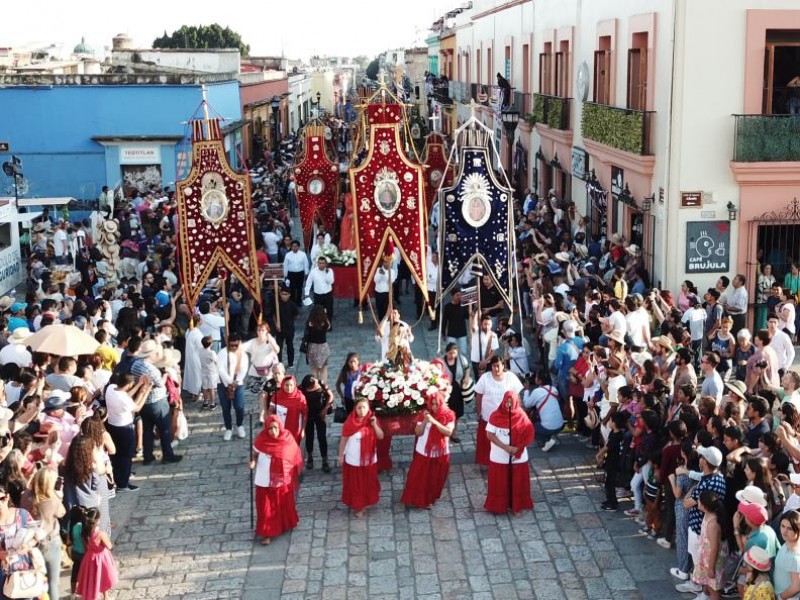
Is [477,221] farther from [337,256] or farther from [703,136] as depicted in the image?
[337,256]

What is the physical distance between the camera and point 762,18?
15.3m

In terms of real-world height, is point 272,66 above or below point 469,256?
above

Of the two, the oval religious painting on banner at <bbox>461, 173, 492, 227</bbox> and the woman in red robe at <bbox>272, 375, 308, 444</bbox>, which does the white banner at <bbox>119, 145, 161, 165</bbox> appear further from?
the woman in red robe at <bbox>272, 375, 308, 444</bbox>

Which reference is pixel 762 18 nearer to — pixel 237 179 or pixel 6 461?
pixel 237 179

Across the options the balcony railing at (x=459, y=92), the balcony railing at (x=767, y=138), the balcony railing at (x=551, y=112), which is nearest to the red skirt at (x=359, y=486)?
the balcony railing at (x=767, y=138)

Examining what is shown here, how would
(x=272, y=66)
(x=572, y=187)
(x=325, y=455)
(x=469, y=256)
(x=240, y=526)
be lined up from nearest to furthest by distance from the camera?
(x=240, y=526) < (x=325, y=455) < (x=469, y=256) < (x=572, y=187) < (x=272, y=66)

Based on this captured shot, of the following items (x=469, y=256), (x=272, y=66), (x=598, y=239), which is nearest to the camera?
(x=469, y=256)

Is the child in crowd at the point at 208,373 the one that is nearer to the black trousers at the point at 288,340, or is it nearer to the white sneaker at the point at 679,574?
the black trousers at the point at 288,340

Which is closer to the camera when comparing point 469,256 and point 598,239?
point 469,256

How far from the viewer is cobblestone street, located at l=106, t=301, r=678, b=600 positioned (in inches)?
350

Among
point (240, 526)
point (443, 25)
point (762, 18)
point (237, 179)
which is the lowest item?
point (240, 526)

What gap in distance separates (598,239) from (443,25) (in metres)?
38.0

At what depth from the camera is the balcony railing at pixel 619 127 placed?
663 inches

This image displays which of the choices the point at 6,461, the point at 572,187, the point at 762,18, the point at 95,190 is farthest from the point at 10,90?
the point at 6,461
